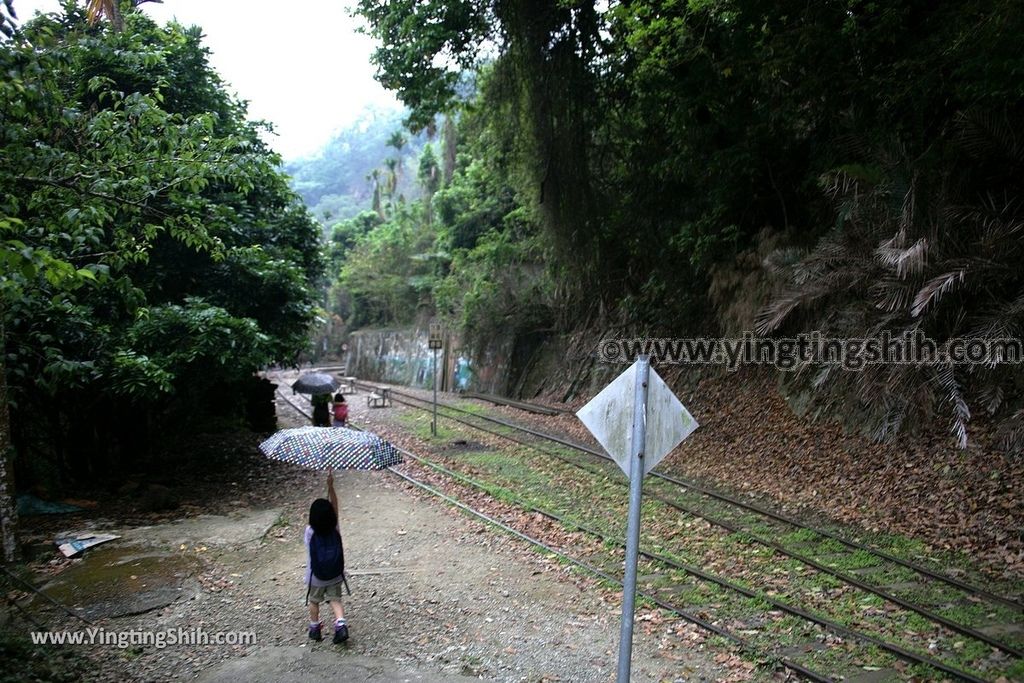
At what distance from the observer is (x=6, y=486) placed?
24.4ft

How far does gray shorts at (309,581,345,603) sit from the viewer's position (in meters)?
6.16

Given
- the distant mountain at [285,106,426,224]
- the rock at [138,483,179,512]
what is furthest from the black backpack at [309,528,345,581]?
the distant mountain at [285,106,426,224]

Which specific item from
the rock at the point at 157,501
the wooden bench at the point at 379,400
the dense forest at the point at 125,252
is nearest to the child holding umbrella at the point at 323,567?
the dense forest at the point at 125,252

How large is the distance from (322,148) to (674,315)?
140 meters

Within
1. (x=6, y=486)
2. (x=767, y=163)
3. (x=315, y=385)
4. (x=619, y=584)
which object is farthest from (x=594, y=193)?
(x=6, y=486)

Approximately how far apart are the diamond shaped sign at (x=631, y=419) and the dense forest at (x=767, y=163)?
264 inches

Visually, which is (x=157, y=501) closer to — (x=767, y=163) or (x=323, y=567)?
(x=323, y=567)

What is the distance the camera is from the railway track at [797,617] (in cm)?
547

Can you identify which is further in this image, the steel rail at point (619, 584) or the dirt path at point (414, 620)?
the dirt path at point (414, 620)

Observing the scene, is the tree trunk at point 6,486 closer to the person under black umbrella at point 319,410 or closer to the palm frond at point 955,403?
the person under black umbrella at point 319,410

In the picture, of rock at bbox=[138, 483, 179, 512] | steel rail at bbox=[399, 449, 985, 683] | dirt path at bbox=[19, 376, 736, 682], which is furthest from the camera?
rock at bbox=[138, 483, 179, 512]

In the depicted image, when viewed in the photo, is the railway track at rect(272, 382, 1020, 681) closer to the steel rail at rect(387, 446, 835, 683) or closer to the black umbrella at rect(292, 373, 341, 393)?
the steel rail at rect(387, 446, 835, 683)

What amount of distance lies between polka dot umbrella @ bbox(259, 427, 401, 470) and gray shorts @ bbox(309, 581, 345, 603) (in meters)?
1.07

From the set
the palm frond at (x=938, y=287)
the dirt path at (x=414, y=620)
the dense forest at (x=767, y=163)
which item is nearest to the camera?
the dirt path at (x=414, y=620)
